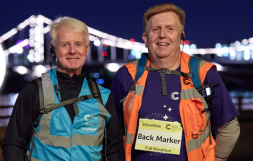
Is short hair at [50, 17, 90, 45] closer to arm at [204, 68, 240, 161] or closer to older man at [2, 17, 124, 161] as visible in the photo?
older man at [2, 17, 124, 161]

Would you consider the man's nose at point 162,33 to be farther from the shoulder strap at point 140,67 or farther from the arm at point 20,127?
the arm at point 20,127

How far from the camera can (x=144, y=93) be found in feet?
7.23

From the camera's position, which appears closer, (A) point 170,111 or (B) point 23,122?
(B) point 23,122

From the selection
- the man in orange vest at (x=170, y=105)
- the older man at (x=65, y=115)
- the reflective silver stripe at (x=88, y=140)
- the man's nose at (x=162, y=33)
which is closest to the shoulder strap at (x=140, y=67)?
the man in orange vest at (x=170, y=105)

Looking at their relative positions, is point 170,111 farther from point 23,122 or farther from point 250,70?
point 250,70

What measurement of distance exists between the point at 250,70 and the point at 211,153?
5668 centimetres

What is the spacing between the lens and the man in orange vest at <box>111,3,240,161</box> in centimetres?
211

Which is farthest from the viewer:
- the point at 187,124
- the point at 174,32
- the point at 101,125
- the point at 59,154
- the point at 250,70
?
the point at 250,70

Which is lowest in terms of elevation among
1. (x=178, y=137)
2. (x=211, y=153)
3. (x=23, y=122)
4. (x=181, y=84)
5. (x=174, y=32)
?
(x=211, y=153)

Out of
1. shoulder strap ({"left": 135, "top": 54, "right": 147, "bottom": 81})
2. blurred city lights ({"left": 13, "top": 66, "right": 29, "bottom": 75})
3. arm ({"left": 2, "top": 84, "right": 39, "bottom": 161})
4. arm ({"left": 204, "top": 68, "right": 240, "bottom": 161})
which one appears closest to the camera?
arm ({"left": 2, "top": 84, "right": 39, "bottom": 161})

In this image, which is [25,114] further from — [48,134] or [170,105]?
[170,105]

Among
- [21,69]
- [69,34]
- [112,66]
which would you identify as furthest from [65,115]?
[21,69]

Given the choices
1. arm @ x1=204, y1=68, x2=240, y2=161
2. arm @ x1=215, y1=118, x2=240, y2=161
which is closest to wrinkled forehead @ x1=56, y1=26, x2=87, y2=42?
arm @ x1=204, y1=68, x2=240, y2=161

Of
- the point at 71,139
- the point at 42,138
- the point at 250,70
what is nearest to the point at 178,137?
the point at 71,139
